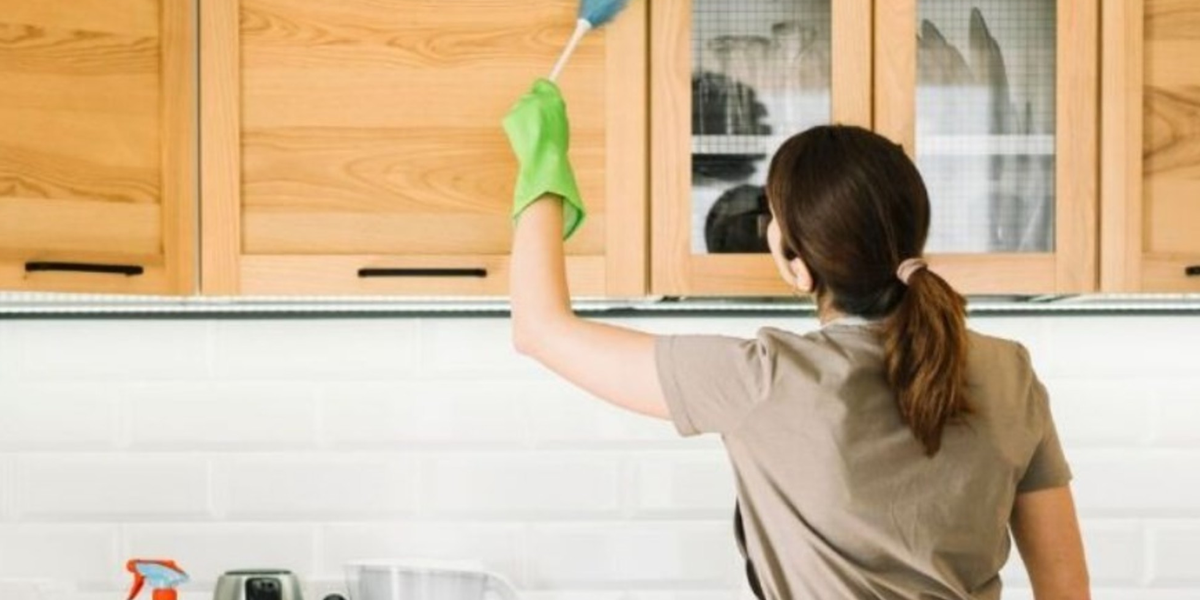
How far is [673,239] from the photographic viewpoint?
210cm

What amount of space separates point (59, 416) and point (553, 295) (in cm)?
97

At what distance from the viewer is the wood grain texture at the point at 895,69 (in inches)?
82.7

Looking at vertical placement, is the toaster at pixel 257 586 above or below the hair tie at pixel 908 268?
below

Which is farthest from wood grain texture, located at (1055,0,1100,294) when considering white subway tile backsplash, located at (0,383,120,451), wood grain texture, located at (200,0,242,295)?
white subway tile backsplash, located at (0,383,120,451)

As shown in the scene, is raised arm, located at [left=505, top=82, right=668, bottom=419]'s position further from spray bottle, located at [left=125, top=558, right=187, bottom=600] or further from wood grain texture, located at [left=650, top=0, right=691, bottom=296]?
spray bottle, located at [left=125, top=558, right=187, bottom=600]

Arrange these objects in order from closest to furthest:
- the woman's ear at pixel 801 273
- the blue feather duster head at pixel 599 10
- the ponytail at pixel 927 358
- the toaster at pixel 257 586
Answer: the ponytail at pixel 927 358 → the woman's ear at pixel 801 273 → the blue feather duster head at pixel 599 10 → the toaster at pixel 257 586

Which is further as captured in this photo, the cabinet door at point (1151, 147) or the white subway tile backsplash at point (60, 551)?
the white subway tile backsplash at point (60, 551)

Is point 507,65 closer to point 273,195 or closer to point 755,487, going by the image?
point 273,195

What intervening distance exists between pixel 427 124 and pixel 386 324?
1.36 feet

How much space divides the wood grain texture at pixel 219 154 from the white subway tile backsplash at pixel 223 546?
1.55 ft

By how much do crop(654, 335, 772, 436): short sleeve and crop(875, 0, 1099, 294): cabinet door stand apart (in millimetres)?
556

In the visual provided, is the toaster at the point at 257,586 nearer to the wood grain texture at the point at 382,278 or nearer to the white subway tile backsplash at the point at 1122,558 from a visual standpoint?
the wood grain texture at the point at 382,278

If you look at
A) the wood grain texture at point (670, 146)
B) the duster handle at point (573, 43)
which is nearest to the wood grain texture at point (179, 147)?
the duster handle at point (573, 43)

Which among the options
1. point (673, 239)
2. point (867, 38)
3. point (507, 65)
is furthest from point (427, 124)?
point (867, 38)
